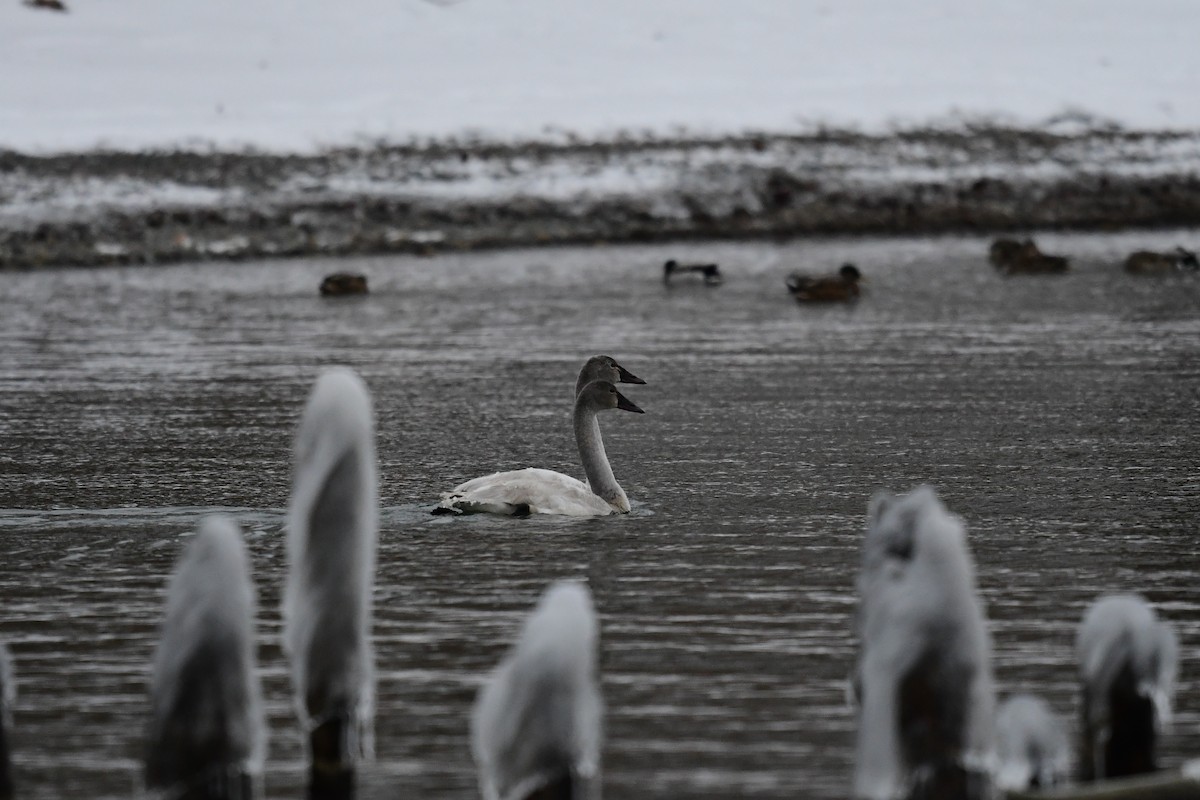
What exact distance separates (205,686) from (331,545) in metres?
0.80

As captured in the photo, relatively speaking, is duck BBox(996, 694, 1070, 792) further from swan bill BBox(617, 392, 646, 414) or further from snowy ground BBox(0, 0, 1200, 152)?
snowy ground BBox(0, 0, 1200, 152)

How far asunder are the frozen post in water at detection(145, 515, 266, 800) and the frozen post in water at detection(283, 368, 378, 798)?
0.55 meters

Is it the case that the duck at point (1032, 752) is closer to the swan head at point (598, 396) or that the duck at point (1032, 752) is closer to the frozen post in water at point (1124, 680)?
the frozen post in water at point (1124, 680)

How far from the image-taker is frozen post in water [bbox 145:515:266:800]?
18.2 feet

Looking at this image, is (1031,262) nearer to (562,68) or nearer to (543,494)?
(543,494)

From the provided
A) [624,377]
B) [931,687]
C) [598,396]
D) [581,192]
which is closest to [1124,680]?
[931,687]

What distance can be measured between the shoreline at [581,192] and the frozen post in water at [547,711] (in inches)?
1368

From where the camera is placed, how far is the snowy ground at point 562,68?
168ft

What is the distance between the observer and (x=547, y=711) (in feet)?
17.5

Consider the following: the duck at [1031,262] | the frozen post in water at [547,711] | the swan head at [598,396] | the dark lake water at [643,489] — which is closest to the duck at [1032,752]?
the dark lake water at [643,489]

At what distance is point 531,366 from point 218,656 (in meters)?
15.4

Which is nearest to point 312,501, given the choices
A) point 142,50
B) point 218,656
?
point 218,656

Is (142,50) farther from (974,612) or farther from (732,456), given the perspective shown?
(974,612)

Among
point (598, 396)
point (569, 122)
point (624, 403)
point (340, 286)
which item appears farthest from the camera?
point (569, 122)
